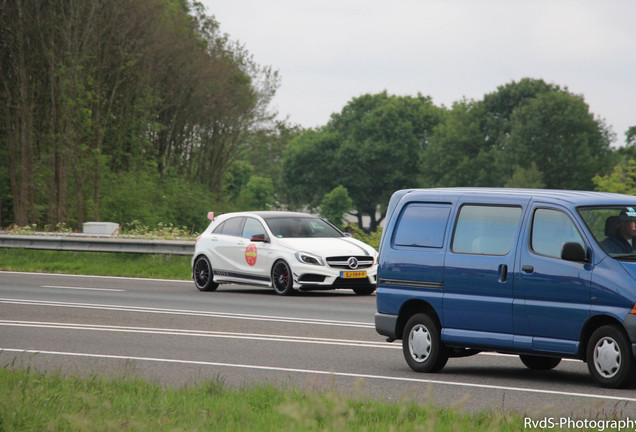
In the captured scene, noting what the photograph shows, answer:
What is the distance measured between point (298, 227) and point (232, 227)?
1584 millimetres

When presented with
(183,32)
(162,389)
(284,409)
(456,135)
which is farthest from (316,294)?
(456,135)

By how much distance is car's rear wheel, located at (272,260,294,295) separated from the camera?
21625 mm

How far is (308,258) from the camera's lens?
21.4 metres

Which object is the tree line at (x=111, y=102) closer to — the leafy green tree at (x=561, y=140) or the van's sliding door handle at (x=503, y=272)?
the leafy green tree at (x=561, y=140)

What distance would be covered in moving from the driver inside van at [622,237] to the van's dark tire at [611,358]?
0.72m

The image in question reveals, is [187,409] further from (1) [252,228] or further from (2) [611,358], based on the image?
(1) [252,228]

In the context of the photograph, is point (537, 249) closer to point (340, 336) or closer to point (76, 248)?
point (340, 336)

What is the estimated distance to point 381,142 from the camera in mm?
102500

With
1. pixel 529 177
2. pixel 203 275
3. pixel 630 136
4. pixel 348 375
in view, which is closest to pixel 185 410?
pixel 348 375

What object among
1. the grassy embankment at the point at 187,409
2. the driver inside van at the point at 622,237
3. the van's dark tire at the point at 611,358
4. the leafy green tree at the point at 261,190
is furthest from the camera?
the leafy green tree at the point at 261,190

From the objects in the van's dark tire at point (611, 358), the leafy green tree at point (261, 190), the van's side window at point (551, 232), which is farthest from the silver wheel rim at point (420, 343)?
the leafy green tree at point (261, 190)

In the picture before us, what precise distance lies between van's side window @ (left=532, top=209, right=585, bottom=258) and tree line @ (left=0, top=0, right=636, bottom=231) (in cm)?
3720

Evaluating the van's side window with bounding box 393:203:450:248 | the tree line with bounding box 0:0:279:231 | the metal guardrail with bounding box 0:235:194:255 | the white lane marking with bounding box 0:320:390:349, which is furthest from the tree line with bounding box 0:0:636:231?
the van's side window with bounding box 393:203:450:248

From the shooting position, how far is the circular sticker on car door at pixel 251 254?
2230 cm
